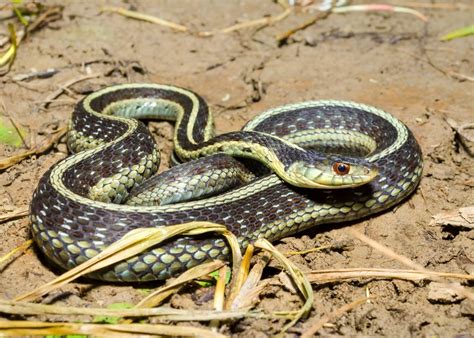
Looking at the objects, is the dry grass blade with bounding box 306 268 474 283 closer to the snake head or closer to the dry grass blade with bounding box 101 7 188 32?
the snake head

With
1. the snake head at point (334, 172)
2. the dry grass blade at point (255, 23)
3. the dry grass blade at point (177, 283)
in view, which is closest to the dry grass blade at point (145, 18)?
the dry grass blade at point (255, 23)

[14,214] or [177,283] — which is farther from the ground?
[14,214]

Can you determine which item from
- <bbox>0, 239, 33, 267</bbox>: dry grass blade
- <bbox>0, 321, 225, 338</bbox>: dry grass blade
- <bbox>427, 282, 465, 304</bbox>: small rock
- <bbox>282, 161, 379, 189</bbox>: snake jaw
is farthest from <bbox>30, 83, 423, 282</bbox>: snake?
<bbox>427, 282, 465, 304</bbox>: small rock

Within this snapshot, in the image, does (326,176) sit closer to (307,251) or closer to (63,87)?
(307,251)

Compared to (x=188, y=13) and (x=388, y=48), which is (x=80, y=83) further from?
(x=388, y=48)

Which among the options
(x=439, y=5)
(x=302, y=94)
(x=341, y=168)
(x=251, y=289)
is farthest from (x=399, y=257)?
(x=439, y=5)

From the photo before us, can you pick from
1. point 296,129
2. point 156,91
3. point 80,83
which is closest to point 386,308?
point 296,129
